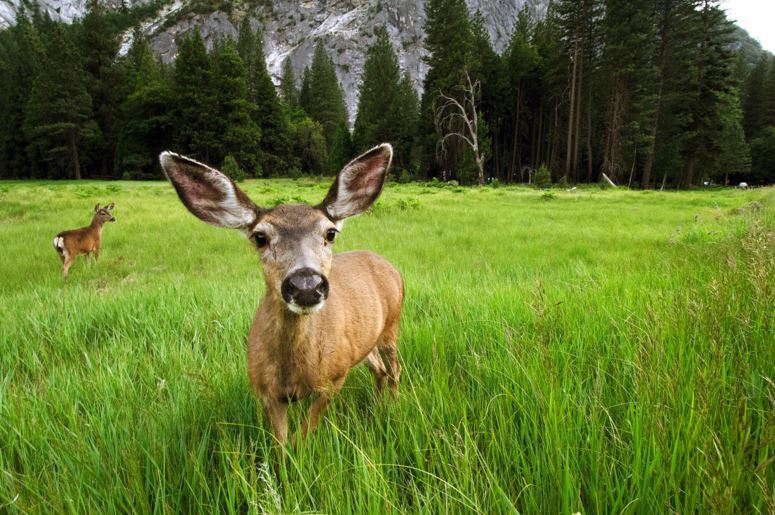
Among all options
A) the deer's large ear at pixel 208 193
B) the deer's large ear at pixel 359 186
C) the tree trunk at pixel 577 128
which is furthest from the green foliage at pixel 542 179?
the deer's large ear at pixel 208 193

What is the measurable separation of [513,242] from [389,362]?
18.2 ft

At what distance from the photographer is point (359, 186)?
7.61ft

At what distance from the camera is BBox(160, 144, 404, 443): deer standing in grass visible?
1957 millimetres

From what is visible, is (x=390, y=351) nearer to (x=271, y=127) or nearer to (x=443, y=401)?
(x=443, y=401)

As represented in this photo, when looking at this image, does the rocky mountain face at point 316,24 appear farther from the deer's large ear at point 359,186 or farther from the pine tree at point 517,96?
the deer's large ear at point 359,186

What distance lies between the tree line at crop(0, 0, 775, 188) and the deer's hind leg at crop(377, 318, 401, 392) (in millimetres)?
25915

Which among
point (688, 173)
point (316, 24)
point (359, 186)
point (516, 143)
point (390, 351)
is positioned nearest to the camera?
point (359, 186)

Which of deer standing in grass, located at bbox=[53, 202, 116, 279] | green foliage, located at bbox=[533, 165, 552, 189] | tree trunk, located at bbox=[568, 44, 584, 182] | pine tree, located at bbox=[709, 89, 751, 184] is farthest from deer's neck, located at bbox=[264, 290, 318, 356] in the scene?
pine tree, located at bbox=[709, 89, 751, 184]

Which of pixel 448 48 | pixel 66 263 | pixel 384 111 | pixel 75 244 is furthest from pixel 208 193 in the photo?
pixel 384 111

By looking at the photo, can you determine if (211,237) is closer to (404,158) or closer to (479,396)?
(479,396)

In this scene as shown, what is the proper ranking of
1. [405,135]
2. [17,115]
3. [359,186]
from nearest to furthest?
[359,186] → [405,135] → [17,115]

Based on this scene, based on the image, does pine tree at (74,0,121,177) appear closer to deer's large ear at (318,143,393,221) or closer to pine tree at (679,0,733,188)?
deer's large ear at (318,143,393,221)

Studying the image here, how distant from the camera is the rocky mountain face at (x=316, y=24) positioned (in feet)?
344

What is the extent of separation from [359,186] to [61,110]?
171ft
